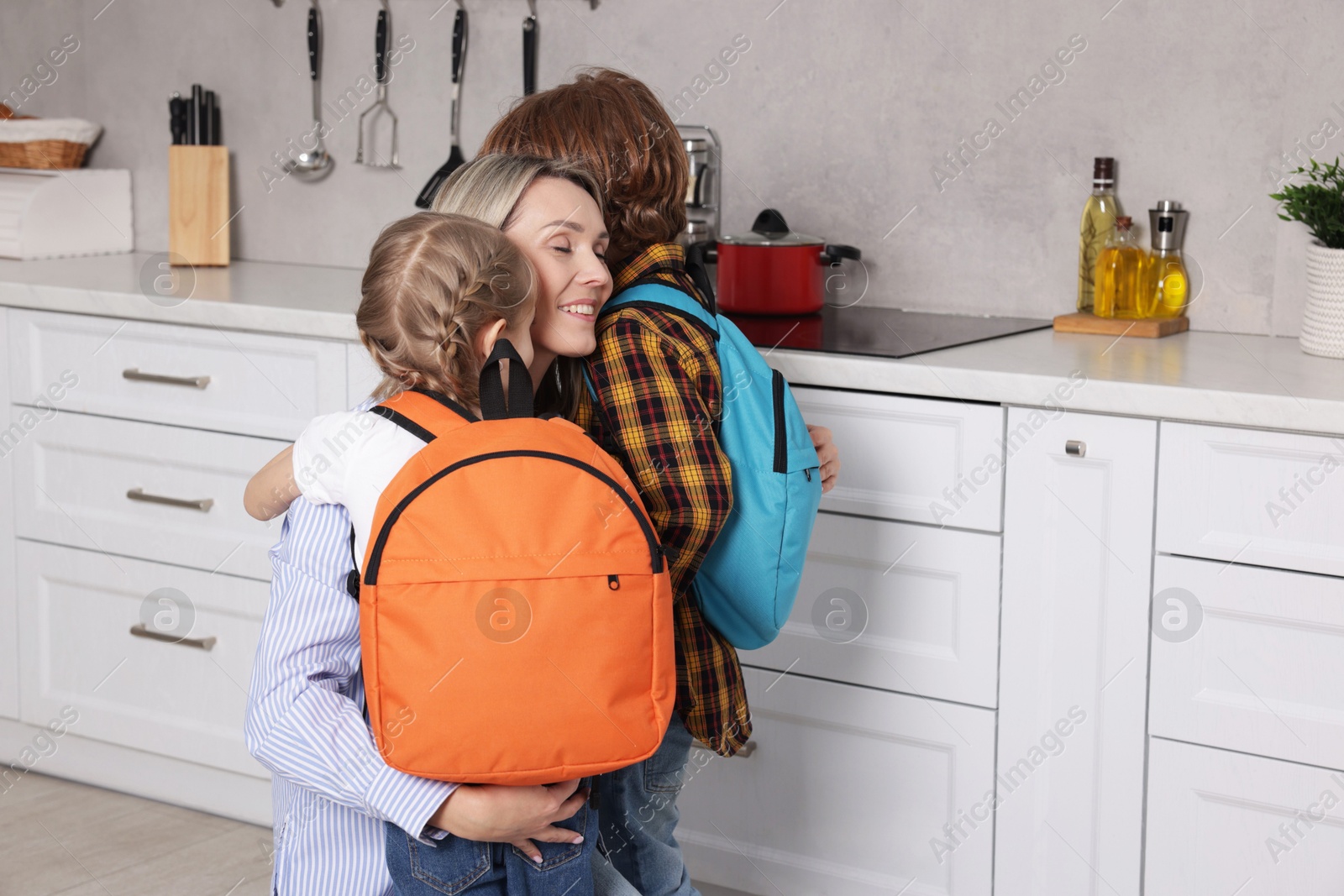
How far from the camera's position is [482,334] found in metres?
0.97

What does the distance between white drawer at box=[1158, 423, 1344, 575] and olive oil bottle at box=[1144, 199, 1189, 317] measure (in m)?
0.51

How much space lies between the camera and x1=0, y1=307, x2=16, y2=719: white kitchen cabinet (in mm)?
2195

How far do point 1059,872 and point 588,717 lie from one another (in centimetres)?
97

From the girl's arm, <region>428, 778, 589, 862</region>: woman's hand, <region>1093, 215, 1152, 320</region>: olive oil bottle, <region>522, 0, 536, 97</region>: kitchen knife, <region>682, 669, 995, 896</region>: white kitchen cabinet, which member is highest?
<region>522, 0, 536, 97</region>: kitchen knife

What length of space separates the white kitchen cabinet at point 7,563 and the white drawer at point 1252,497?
1.83m

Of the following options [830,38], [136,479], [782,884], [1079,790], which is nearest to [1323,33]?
[830,38]

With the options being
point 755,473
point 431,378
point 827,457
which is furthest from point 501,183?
point 827,457

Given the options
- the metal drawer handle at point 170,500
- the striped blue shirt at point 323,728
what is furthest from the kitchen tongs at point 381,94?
the striped blue shirt at point 323,728

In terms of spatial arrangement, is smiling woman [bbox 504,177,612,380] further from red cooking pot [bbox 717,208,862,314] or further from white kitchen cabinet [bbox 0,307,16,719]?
white kitchen cabinet [bbox 0,307,16,719]

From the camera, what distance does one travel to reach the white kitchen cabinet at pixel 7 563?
2.20 m

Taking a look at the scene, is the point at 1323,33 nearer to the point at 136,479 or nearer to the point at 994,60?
the point at 994,60

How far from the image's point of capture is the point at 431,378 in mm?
961

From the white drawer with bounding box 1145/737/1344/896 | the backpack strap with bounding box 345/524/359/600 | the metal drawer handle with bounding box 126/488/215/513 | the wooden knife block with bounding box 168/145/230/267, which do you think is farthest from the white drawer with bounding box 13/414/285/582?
the white drawer with bounding box 1145/737/1344/896

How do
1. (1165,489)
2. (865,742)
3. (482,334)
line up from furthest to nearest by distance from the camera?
(865,742) → (1165,489) → (482,334)
